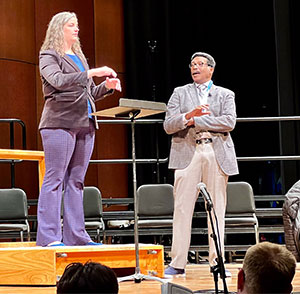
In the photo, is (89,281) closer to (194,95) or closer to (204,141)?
(204,141)

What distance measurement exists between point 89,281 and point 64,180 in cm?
256

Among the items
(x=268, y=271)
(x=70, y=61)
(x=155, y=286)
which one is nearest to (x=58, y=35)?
(x=70, y=61)

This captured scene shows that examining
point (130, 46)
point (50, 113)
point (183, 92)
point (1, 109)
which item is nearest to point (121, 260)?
point (50, 113)

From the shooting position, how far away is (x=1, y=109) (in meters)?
8.09

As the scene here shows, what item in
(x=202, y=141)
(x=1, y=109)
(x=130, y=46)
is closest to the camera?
(x=202, y=141)

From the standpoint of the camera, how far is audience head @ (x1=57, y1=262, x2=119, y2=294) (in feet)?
4.70

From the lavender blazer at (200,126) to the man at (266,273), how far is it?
2.62 meters

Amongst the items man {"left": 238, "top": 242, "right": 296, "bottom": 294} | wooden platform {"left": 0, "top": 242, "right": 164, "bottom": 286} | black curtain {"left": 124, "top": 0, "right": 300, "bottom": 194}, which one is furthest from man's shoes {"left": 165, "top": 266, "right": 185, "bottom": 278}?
black curtain {"left": 124, "top": 0, "right": 300, "bottom": 194}

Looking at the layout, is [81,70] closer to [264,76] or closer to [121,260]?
[121,260]

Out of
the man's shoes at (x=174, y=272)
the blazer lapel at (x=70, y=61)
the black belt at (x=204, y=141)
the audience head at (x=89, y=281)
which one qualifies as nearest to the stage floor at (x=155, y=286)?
the man's shoes at (x=174, y=272)

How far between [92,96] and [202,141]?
81 cm

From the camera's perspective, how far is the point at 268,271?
1.56 m

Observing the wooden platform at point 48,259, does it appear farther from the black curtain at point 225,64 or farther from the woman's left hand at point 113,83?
the black curtain at point 225,64

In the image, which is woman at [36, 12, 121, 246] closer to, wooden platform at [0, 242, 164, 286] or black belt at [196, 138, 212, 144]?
wooden platform at [0, 242, 164, 286]
